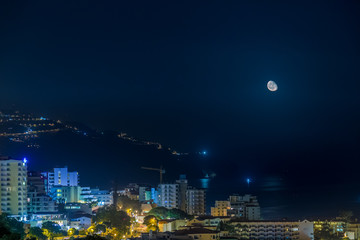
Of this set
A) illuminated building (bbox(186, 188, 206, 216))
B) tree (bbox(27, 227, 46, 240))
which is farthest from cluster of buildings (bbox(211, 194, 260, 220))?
tree (bbox(27, 227, 46, 240))

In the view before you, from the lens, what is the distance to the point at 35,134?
46.8 m

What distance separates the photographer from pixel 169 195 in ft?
84.0

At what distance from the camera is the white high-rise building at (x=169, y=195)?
25469 millimetres

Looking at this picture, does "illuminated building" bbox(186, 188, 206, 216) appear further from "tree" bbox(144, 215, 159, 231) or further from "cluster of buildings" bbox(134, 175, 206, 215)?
"tree" bbox(144, 215, 159, 231)

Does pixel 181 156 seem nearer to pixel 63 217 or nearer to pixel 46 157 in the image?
pixel 46 157

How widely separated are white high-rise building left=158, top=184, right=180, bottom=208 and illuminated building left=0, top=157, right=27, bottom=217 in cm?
898

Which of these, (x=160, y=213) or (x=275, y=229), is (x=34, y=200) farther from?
(x=275, y=229)

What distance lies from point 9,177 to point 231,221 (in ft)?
22.6

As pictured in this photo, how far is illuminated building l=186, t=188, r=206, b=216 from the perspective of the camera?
1006 inches

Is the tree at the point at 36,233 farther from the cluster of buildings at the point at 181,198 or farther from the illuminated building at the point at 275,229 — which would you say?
the cluster of buildings at the point at 181,198

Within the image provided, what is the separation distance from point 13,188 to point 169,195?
9.45 metres

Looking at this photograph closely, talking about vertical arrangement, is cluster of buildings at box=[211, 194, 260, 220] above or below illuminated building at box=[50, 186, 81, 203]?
below

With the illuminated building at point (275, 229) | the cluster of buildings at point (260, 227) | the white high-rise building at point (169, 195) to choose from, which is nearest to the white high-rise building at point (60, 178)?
the white high-rise building at point (169, 195)

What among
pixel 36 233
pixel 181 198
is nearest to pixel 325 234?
pixel 36 233
